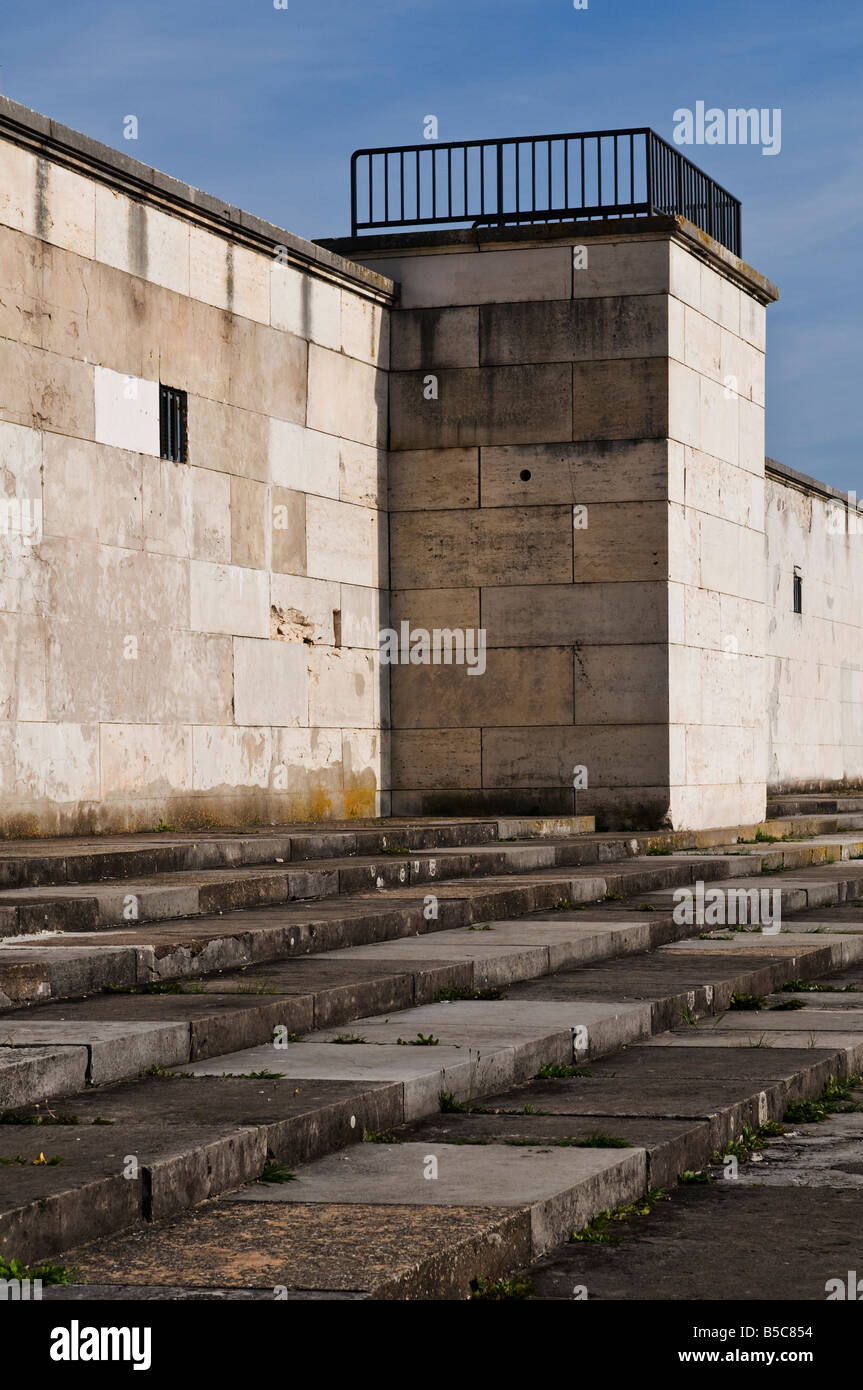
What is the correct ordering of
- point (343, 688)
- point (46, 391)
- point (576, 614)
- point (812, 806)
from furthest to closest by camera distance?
point (812, 806) → point (576, 614) → point (343, 688) → point (46, 391)

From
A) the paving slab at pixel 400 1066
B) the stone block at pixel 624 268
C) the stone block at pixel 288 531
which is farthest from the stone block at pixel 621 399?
the paving slab at pixel 400 1066

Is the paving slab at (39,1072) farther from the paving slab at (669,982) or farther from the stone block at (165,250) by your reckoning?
the stone block at (165,250)

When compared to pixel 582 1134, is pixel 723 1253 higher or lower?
lower

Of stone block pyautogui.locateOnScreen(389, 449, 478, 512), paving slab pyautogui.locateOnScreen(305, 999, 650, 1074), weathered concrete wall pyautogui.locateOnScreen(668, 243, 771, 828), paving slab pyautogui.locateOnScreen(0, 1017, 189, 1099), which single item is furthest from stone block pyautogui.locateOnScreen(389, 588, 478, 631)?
paving slab pyautogui.locateOnScreen(0, 1017, 189, 1099)

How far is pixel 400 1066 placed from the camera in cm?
552

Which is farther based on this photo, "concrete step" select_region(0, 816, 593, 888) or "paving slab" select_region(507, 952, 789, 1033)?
"concrete step" select_region(0, 816, 593, 888)

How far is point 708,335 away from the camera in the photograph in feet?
48.8

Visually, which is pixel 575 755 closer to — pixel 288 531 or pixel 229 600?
pixel 288 531

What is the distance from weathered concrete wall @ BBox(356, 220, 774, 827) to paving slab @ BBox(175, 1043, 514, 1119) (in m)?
8.37

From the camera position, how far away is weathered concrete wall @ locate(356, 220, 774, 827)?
13984 millimetres

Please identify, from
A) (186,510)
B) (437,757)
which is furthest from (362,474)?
(186,510)

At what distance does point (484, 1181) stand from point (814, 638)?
18.9 meters

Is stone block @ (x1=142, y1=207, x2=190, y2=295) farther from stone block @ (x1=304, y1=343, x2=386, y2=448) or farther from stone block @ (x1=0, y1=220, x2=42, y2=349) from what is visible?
stone block @ (x1=304, y1=343, x2=386, y2=448)
